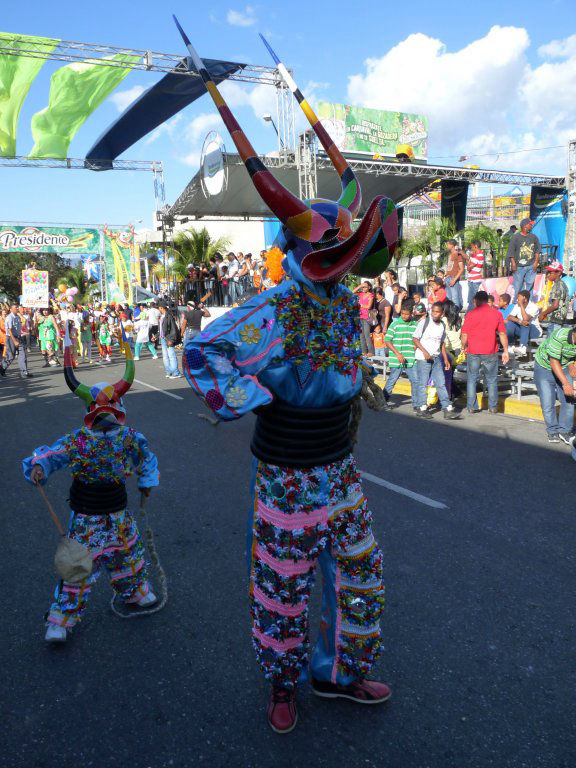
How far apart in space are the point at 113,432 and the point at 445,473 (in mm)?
3681

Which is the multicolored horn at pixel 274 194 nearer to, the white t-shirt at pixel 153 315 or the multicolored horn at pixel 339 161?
the multicolored horn at pixel 339 161

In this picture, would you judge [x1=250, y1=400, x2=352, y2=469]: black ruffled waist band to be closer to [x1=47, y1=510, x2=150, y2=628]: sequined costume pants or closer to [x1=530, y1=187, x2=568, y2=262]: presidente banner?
[x1=47, y1=510, x2=150, y2=628]: sequined costume pants

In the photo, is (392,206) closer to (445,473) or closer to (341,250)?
(341,250)

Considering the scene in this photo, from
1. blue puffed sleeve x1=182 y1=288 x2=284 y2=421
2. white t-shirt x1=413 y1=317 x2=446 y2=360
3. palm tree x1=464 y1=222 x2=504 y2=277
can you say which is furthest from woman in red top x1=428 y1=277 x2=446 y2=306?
palm tree x1=464 y1=222 x2=504 y2=277

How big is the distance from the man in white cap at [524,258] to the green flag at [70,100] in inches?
368

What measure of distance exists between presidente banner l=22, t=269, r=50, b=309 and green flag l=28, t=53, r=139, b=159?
660cm

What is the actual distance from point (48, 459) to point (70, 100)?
48.4ft

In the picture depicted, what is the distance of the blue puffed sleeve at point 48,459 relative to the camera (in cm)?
323

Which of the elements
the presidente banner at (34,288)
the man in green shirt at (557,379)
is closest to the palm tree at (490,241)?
the man in green shirt at (557,379)

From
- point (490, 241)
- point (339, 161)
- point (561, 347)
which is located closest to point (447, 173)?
point (490, 241)

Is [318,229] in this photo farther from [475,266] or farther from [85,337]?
[85,337]

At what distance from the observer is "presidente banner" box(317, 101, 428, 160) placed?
26.1 meters

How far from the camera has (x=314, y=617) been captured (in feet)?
11.1

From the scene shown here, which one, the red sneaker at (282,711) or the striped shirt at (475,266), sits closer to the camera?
the red sneaker at (282,711)
